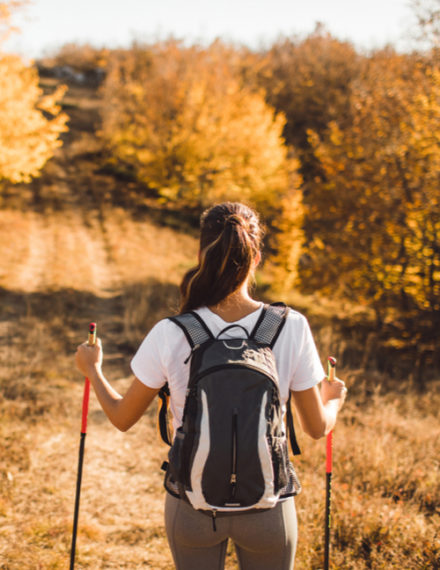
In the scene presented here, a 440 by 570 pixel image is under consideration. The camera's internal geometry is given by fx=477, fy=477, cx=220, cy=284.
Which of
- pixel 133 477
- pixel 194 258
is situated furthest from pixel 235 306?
pixel 194 258

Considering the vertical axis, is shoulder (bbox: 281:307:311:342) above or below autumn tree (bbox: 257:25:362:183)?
below

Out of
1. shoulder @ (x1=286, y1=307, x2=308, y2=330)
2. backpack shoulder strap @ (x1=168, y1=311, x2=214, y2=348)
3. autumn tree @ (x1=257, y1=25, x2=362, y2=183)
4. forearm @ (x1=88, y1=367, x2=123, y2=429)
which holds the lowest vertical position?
forearm @ (x1=88, y1=367, x2=123, y2=429)

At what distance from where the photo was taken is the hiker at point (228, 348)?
154cm

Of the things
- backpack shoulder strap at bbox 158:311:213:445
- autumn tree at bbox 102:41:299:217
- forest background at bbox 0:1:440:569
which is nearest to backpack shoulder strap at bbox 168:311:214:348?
backpack shoulder strap at bbox 158:311:213:445

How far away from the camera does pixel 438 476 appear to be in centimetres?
449

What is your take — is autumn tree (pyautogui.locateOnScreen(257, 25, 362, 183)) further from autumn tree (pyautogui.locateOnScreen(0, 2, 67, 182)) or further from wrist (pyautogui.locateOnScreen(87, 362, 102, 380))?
wrist (pyautogui.locateOnScreen(87, 362, 102, 380))

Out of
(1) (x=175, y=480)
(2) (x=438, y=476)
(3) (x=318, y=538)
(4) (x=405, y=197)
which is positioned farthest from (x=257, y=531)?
(4) (x=405, y=197)

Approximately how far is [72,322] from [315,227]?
6818 mm

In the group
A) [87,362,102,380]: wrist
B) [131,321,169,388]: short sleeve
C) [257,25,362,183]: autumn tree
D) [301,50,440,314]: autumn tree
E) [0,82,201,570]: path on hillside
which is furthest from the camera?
[257,25,362,183]: autumn tree

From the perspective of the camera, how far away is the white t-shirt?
1.54 m

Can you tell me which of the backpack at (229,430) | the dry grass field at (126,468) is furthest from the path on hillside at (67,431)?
the backpack at (229,430)

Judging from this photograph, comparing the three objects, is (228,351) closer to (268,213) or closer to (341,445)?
(341,445)

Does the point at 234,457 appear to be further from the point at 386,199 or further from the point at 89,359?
the point at 386,199

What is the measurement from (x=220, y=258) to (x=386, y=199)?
1001 centimetres
